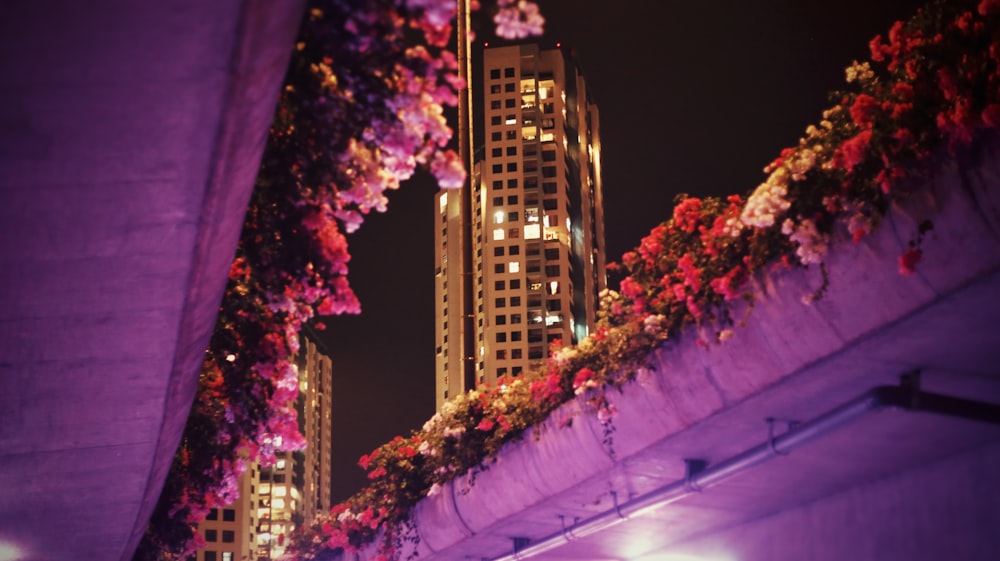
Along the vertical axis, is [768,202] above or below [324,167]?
above

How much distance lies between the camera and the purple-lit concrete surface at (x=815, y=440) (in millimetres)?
6298

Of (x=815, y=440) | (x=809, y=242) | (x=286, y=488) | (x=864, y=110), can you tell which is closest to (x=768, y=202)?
(x=809, y=242)

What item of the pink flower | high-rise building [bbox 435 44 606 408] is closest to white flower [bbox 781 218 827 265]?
the pink flower

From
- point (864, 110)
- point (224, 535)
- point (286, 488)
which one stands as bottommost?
point (864, 110)

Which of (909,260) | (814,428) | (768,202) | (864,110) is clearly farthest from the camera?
(814,428)

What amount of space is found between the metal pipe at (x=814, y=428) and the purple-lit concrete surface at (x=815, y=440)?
109 mm

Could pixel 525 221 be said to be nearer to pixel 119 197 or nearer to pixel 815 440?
pixel 815 440

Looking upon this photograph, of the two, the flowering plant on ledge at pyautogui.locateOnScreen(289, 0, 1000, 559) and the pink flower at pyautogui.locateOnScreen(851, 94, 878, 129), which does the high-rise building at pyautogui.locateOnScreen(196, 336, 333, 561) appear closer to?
the flowering plant on ledge at pyautogui.locateOnScreen(289, 0, 1000, 559)

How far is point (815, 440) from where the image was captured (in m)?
8.20

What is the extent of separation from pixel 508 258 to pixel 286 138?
10726cm

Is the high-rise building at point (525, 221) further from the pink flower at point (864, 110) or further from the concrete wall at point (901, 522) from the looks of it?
the pink flower at point (864, 110)

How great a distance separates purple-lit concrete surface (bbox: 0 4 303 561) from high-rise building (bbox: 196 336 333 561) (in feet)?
362

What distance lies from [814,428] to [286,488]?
143233 millimetres

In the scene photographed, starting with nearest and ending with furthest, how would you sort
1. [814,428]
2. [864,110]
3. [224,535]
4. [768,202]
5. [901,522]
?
1. [864,110]
2. [768,202]
3. [814,428]
4. [901,522]
5. [224,535]
